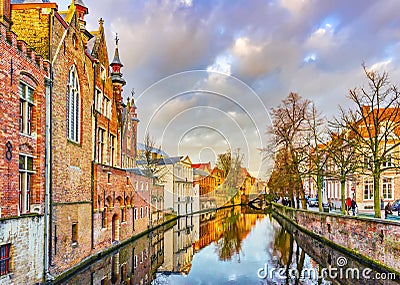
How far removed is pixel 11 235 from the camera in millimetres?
10984

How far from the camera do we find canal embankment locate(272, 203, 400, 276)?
14.2m

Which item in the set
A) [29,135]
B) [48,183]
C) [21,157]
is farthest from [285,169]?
[21,157]

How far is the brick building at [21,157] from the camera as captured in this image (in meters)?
10.9

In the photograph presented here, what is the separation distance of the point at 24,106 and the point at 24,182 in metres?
2.51

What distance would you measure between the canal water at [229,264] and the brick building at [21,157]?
9.40ft

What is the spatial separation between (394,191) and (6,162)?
4193 cm

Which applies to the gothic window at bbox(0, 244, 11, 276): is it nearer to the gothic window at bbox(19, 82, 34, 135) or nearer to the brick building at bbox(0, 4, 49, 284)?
the brick building at bbox(0, 4, 49, 284)

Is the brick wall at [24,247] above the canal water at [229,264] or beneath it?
above

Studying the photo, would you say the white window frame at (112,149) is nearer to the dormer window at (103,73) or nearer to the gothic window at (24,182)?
the dormer window at (103,73)

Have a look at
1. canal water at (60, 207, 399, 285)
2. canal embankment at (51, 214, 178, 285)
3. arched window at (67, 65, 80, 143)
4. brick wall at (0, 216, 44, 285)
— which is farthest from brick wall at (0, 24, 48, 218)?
canal water at (60, 207, 399, 285)

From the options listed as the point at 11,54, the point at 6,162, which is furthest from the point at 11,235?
the point at 11,54

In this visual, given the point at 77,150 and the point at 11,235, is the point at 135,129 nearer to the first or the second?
the point at 77,150

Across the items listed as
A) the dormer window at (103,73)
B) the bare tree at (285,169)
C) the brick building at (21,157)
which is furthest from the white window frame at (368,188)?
the brick building at (21,157)

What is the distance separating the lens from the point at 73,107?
56.4ft
